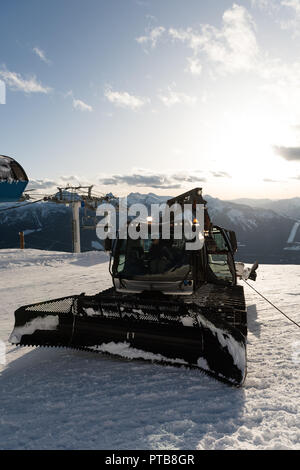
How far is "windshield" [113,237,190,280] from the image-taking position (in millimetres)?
5973

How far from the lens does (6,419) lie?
3.45 metres

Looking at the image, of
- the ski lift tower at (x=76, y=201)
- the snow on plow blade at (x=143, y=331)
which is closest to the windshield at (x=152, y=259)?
the snow on plow blade at (x=143, y=331)

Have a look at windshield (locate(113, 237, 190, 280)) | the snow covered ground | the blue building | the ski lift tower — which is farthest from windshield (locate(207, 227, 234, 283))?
the ski lift tower

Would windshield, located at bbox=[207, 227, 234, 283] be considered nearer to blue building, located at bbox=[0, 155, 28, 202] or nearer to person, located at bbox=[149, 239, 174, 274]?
person, located at bbox=[149, 239, 174, 274]

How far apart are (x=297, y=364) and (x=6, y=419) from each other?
4.31 m

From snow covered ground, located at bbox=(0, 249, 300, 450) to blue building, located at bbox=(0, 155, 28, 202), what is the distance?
2.85m

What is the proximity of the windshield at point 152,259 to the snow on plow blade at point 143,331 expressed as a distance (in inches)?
50.9

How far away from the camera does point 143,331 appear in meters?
4.64

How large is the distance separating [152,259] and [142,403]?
9.47ft

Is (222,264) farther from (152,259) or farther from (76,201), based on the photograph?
(76,201)

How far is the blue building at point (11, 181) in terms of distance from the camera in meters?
5.32

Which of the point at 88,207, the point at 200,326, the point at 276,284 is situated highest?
the point at 88,207
